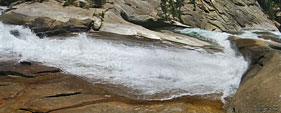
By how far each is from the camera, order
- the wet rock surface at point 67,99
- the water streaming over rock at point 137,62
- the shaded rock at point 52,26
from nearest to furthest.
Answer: the wet rock surface at point 67,99
the water streaming over rock at point 137,62
the shaded rock at point 52,26

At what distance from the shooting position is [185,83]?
341 inches

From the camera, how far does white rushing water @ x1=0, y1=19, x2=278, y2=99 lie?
845 centimetres

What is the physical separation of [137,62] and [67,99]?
16.5 ft

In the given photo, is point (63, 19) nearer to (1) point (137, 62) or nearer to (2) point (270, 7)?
(1) point (137, 62)

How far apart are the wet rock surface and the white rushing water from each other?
830 mm

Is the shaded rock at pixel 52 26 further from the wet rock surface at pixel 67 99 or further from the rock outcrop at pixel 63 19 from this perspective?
the wet rock surface at pixel 67 99

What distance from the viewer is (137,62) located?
36.0ft

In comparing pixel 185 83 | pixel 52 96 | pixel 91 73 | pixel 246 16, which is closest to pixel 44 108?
pixel 52 96

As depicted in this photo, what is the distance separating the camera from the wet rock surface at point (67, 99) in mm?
5906

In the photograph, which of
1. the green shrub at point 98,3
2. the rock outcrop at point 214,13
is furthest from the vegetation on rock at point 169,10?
the green shrub at point 98,3

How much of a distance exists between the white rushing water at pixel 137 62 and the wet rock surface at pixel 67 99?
0.83 m

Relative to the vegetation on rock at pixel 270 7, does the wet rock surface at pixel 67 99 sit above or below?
below

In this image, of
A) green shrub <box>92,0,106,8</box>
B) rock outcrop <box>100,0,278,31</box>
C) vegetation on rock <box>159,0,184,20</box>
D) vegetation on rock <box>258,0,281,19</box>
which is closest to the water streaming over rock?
green shrub <box>92,0,106,8</box>

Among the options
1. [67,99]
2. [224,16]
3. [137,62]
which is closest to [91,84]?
[67,99]
